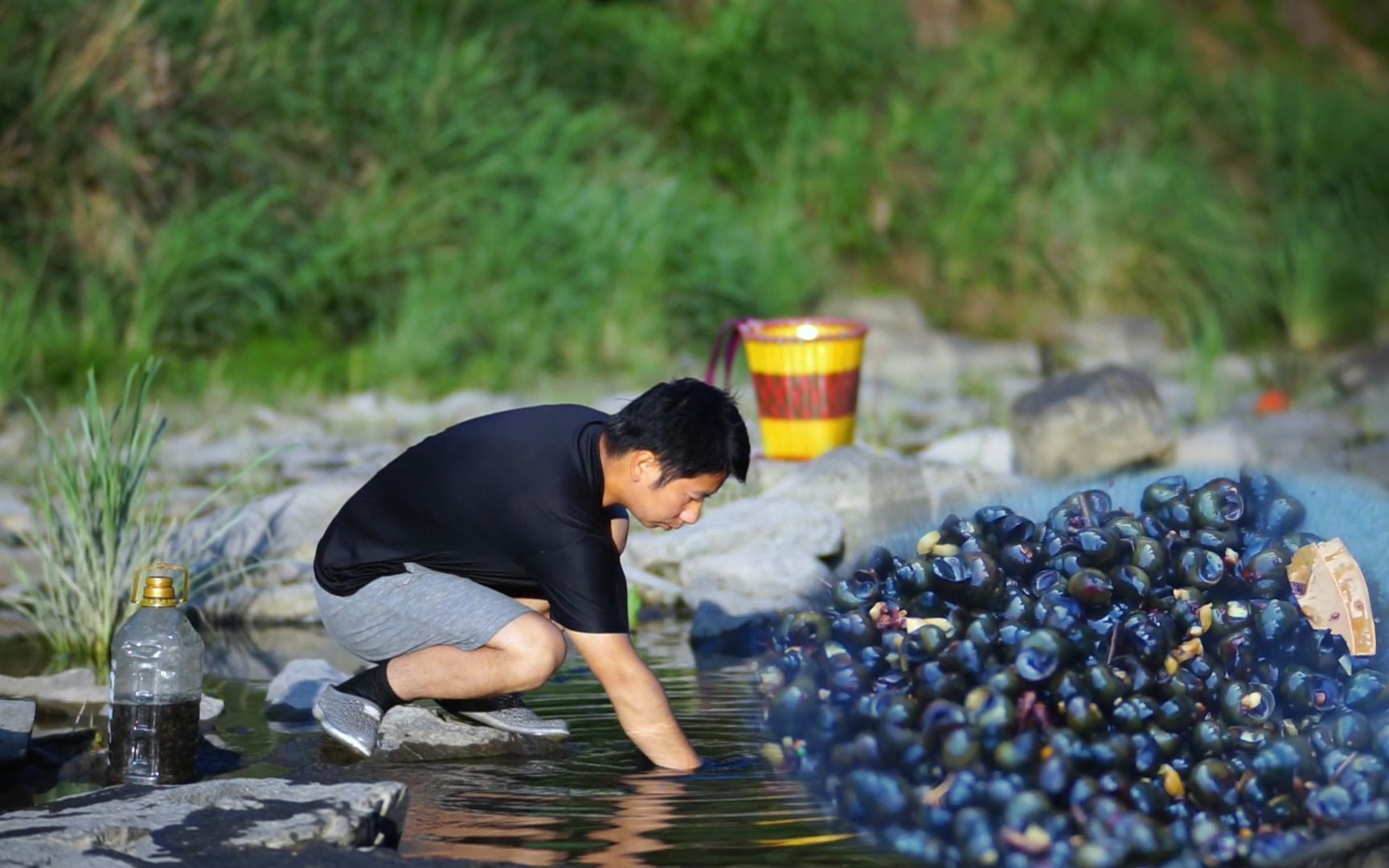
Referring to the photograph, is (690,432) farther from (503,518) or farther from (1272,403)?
(1272,403)

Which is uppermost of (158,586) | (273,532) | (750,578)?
(273,532)

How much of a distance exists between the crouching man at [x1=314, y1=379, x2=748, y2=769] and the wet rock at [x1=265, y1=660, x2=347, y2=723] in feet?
1.10

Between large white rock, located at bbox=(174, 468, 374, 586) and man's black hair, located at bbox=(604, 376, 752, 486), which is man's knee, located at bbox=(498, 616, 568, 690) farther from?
large white rock, located at bbox=(174, 468, 374, 586)

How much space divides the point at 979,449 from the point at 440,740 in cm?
396

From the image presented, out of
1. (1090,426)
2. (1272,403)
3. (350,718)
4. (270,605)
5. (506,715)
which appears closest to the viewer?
(350,718)

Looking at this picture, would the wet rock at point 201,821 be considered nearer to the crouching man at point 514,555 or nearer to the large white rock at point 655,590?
the crouching man at point 514,555

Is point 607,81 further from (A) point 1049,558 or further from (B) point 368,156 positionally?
(A) point 1049,558

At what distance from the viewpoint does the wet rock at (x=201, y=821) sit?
2920 millimetres

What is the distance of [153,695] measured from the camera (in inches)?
143

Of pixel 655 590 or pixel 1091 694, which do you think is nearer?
pixel 1091 694

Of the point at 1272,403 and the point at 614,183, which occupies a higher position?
the point at 614,183

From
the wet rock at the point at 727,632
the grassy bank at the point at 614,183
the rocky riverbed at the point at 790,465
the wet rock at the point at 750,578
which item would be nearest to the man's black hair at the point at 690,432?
the rocky riverbed at the point at 790,465

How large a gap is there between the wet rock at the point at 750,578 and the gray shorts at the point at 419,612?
5.16ft

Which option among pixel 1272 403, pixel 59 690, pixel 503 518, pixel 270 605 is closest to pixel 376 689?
pixel 503 518
